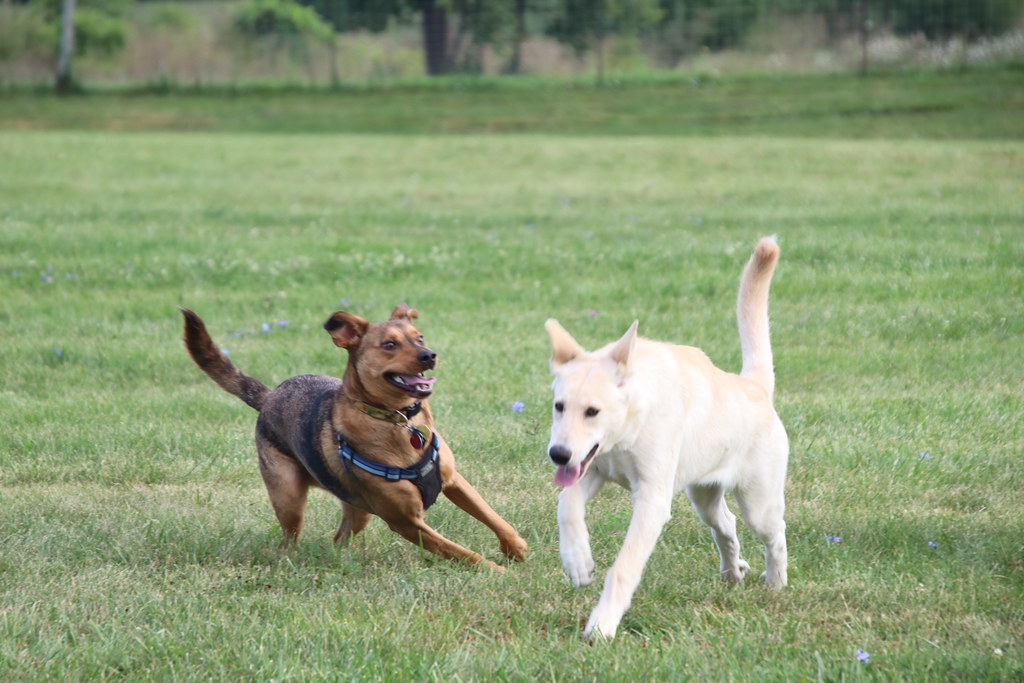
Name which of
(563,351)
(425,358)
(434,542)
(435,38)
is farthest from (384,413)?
(435,38)

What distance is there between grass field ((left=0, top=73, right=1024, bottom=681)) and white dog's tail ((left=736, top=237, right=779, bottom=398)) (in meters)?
0.75

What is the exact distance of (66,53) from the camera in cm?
3272

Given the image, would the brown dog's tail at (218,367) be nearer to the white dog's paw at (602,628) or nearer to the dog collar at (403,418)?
the dog collar at (403,418)

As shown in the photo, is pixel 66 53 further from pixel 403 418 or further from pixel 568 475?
pixel 568 475

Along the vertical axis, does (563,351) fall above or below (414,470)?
above

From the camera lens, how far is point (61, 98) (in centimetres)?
3103

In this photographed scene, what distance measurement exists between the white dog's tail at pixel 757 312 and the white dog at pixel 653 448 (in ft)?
0.38

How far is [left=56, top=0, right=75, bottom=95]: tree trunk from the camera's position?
32.2 m

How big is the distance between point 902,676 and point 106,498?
3.63m

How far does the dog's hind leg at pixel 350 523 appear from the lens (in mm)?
4918

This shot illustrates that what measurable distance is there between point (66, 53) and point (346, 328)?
104 feet

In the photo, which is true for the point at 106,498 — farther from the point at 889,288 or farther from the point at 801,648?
the point at 889,288

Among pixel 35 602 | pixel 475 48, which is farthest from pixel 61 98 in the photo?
pixel 35 602

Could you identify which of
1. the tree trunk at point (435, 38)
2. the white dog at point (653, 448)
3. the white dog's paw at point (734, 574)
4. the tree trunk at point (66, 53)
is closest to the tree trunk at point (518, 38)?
the tree trunk at point (435, 38)
